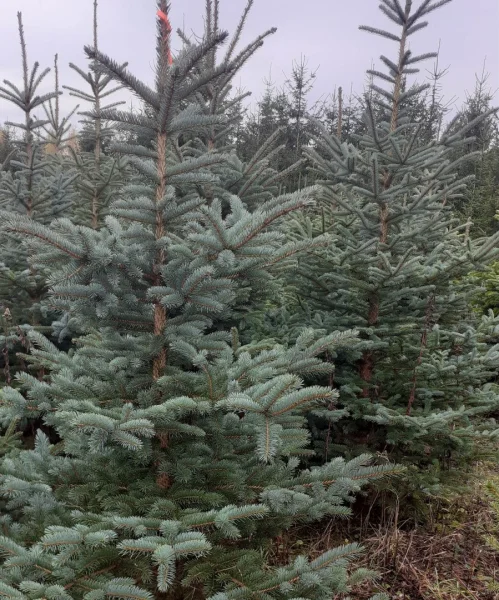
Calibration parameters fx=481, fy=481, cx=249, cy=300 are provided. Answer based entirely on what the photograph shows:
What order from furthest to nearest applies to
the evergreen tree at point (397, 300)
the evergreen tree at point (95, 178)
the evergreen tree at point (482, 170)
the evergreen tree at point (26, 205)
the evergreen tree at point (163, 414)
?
the evergreen tree at point (482, 170), the evergreen tree at point (95, 178), the evergreen tree at point (26, 205), the evergreen tree at point (397, 300), the evergreen tree at point (163, 414)

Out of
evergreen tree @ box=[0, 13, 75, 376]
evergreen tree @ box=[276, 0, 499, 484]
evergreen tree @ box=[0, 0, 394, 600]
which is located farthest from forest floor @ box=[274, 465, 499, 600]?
evergreen tree @ box=[0, 13, 75, 376]

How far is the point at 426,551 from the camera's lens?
3.57 metres

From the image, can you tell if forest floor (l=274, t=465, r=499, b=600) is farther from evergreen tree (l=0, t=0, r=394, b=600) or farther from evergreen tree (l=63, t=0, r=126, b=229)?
evergreen tree (l=63, t=0, r=126, b=229)

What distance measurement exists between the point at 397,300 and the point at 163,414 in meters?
2.62

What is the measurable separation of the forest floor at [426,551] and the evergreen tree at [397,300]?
0.52 meters

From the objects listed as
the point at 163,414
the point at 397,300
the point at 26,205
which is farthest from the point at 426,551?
the point at 26,205

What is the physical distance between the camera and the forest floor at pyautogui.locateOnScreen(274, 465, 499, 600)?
323 cm

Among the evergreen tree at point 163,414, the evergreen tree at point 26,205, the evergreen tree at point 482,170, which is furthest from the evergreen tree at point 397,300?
the evergreen tree at point 482,170

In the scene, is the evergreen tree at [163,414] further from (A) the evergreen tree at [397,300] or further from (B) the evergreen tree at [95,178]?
(B) the evergreen tree at [95,178]

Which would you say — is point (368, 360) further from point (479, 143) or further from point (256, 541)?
point (479, 143)

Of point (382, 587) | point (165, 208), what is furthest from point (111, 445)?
point (382, 587)

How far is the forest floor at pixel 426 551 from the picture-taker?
10.6 feet

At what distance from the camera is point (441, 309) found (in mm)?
4016

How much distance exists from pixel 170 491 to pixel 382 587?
6.08 feet
